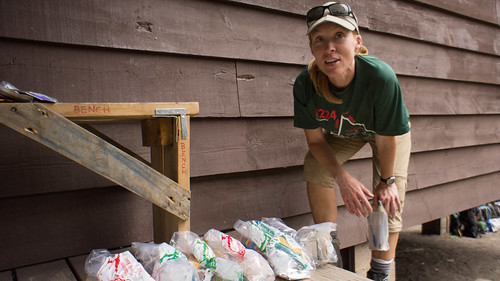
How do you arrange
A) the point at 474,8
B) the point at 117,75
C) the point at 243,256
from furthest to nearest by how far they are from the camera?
the point at 474,8
the point at 117,75
the point at 243,256

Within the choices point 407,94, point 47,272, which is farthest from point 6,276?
point 407,94

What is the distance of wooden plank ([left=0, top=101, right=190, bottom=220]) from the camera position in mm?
1066

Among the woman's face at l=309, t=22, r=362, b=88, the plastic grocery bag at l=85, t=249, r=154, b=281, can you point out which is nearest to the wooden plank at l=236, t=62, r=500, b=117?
the woman's face at l=309, t=22, r=362, b=88

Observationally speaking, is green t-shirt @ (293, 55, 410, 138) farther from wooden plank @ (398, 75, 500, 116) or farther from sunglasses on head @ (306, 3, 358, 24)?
wooden plank @ (398, 75, 500, 116)

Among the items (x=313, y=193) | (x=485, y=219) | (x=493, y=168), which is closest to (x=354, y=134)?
(x=313, y=193)

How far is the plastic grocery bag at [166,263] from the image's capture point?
113cm

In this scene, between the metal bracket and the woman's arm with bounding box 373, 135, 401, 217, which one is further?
the woman's arm with bounding box 373, 135, 401, 217

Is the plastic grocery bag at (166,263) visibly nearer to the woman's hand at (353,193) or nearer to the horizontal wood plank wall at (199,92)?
the horizontal wood plank wall at (199,92)

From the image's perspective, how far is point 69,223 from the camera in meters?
1.57

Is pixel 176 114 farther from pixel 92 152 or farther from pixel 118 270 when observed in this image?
pixel 118 270

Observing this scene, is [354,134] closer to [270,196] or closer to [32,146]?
[270,196]

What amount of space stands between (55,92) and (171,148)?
50 cm

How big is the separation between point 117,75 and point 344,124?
3.40 feet

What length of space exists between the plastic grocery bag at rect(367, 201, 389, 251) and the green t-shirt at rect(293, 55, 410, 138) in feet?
1.20
